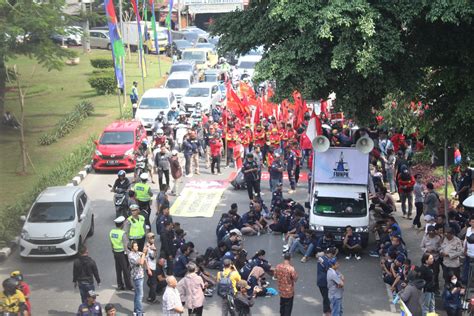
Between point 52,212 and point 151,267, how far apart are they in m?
4.61

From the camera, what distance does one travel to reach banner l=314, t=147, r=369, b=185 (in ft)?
66.7

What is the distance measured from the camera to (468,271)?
16953 millimetres

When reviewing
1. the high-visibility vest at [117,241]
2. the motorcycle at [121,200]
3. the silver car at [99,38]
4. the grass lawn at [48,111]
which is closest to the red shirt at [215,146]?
the grass lawn at [48,111]

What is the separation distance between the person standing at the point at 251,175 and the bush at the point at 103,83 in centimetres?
2242

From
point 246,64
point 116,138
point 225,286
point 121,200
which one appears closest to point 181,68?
point 246,64

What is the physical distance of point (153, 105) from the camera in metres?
36.4

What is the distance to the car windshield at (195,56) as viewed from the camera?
56.1 m

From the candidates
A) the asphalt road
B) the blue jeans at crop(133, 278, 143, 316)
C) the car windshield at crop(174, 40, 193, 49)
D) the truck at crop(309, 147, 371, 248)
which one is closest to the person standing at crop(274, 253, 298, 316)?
the asphalt road

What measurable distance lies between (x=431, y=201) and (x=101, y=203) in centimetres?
1091

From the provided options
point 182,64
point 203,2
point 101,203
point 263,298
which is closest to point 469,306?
point 263,298

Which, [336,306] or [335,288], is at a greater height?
[335,288]

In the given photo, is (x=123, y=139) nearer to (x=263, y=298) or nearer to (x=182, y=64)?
(x=263, y=298)

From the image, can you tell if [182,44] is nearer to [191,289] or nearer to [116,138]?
[116,138]

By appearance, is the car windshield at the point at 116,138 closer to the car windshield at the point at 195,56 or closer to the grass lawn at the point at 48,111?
the grass lawn at the point at 48,111
